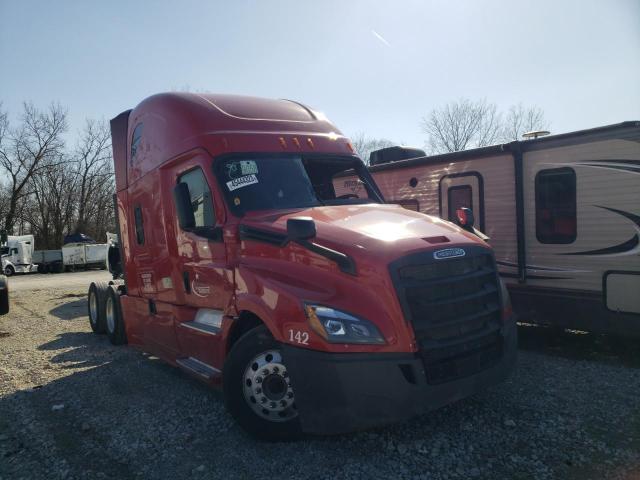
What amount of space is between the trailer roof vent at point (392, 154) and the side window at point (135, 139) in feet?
→ 16.5

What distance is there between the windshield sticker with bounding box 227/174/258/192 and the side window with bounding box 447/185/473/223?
13.9 ft

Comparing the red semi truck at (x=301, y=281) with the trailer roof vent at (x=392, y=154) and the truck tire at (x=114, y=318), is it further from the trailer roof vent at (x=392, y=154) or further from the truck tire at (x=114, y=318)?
the trailer roof vent at (x=392, y=154)

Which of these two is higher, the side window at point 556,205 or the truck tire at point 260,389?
the side window at point 556,205

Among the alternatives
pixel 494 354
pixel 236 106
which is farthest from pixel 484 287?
pixel 236 106

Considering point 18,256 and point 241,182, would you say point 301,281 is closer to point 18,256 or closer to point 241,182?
point 241,182

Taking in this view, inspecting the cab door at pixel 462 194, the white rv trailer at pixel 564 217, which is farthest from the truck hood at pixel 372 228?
the cab door at pixel 462 194

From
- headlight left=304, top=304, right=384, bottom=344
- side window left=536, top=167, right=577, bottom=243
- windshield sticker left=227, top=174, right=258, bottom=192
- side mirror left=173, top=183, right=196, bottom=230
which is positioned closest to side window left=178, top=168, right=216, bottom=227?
side mirror left=173, top=183, right=196, bottom=230

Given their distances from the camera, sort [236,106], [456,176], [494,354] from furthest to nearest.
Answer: [456,176] → [236,106] → [494,354]

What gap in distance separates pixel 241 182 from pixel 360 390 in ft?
7.56

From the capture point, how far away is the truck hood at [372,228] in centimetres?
Answer: 375

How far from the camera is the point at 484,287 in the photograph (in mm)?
4137

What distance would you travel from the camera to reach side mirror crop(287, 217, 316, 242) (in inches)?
150

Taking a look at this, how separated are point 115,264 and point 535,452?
357 inches

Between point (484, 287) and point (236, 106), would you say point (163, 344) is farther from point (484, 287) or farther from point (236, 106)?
point (484, 287)
